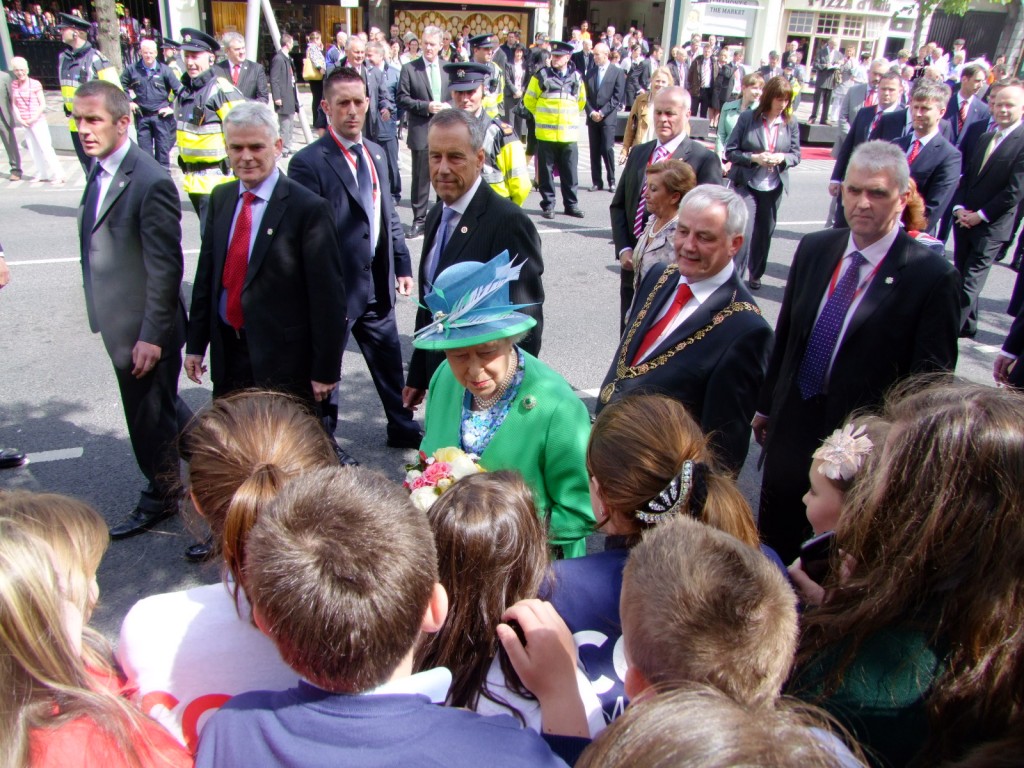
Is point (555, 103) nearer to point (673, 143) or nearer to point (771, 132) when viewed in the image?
point (771, 132)

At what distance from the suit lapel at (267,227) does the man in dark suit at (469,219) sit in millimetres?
693

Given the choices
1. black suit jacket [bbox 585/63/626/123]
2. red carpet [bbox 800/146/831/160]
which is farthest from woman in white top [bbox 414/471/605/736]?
red carpet [bbox 800/146/831/160]

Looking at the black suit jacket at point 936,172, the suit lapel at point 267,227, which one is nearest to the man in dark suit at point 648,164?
the black suit jacket at point 936,172

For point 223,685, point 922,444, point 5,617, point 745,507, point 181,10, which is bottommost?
point 223,685

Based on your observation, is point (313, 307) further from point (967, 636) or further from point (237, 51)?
point (237, 51)

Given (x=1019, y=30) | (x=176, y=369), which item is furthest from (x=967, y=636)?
(x=1019, y=30)

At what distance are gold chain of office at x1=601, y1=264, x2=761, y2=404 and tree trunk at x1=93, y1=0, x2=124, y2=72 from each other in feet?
41.4

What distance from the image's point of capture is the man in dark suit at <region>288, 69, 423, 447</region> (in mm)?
4137

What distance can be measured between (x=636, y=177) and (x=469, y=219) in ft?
6.26

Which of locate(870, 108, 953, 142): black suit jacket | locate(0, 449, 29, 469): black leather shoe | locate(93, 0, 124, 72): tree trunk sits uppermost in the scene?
locate(93, 0, 124, 72): tree trunk

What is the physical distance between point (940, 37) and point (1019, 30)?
14.0ft

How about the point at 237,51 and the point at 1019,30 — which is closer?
the point at 237,51

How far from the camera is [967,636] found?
4.56ft

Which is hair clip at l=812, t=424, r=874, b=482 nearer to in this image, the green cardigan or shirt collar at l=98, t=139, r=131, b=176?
the green cardigan
